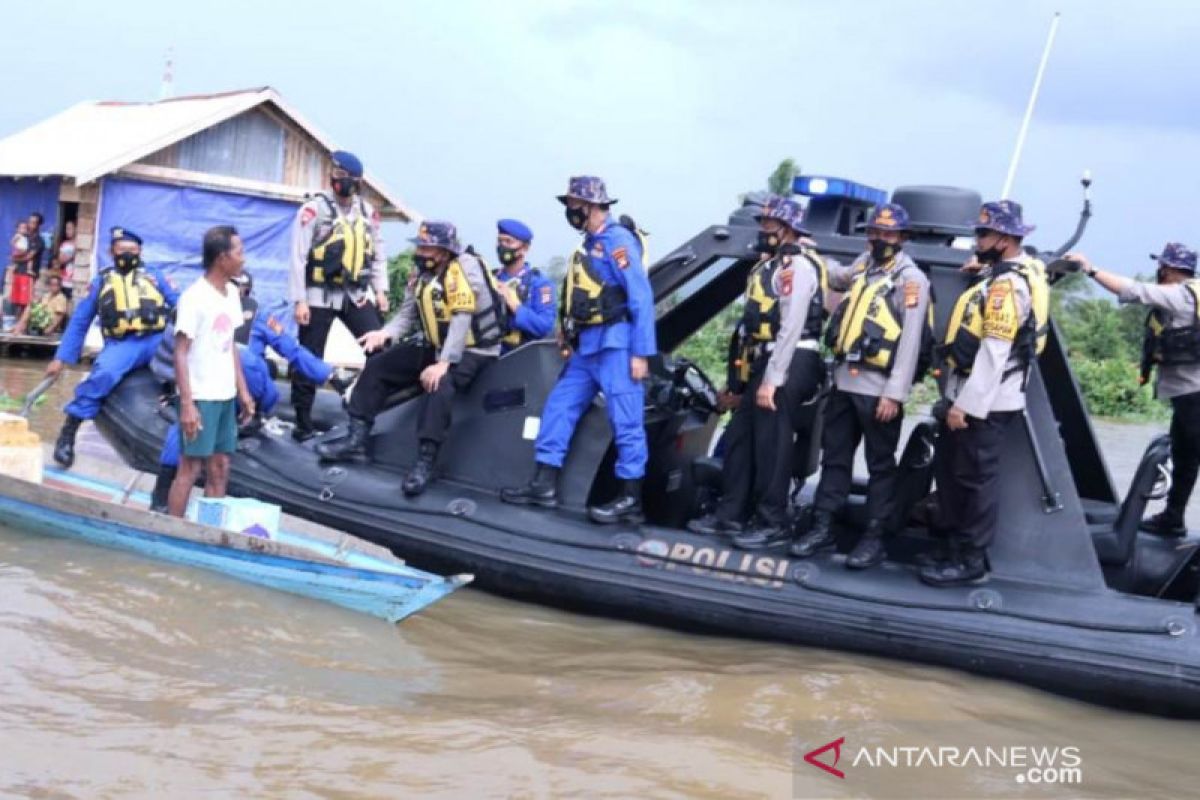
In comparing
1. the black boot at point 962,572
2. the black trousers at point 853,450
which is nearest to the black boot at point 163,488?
the black trousers at point 853,450

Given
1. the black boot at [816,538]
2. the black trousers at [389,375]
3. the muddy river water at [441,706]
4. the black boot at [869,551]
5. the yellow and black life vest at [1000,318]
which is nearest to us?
the muddy river water at [441,706]

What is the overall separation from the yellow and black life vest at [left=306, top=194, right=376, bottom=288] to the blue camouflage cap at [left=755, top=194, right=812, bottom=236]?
2.62 m

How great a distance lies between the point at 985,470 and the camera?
5676 mm

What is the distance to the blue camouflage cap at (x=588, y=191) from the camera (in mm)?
6539

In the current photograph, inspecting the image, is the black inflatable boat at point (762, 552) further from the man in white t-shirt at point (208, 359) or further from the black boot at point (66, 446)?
the man in white t-shirt at point (208, 359)

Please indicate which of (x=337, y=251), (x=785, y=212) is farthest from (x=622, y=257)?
(x=337, y=251)

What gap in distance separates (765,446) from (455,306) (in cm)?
173

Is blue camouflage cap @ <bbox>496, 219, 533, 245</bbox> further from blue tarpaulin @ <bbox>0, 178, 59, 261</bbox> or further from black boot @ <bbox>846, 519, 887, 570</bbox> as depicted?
blue tarpaulin @ <bbox>0, 178, 59, 261</bbox>

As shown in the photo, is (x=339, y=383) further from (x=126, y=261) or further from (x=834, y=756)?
(x=834, y=756)

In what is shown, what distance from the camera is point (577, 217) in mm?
6578

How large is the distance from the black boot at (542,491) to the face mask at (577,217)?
1173 millimetres

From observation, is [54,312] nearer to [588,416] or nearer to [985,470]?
[588,416]

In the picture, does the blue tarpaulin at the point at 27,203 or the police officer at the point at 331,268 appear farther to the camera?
the blue tarpaulin at the point at 27,203

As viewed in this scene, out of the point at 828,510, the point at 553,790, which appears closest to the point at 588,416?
the point at 828,510
